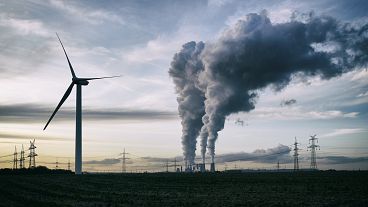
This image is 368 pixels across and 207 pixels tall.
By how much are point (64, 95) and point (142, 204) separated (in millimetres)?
94202

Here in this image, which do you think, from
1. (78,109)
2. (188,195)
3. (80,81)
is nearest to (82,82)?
(80,81)

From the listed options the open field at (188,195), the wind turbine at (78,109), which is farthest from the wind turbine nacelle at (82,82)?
the open field at (188,195)

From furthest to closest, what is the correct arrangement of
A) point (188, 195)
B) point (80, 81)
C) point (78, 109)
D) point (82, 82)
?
1. point (82, 82)
2. point (80, 81)
3. point (78, 109)
4. point (188, 195)

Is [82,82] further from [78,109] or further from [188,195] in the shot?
[188,195]

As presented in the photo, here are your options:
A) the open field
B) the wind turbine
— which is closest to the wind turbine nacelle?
the wind turbine

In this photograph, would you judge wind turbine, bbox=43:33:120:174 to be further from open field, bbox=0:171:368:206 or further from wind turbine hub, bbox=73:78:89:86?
open field, bbox=0:171:368:206

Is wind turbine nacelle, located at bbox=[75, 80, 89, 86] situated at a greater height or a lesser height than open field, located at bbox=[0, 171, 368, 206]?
greater

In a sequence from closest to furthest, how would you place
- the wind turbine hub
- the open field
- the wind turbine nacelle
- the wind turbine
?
the open field < the wind turbine < the wind turbine hub < the wind turbine nacelle

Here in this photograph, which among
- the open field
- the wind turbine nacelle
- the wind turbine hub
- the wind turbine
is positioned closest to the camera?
the open field

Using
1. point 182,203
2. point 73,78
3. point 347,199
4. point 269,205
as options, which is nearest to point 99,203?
point 182,203

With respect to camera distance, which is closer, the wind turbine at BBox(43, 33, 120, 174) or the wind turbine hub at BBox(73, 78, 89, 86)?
the wind turbine at BBox(43, 33, 120, 174)

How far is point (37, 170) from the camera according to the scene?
7515 inches

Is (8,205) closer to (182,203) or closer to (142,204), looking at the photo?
(142,204)

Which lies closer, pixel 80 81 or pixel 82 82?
pixel 80 81
